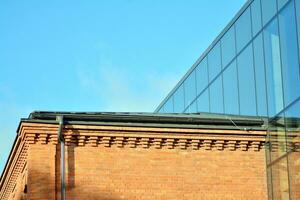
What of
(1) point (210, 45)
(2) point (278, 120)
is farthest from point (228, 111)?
(2) point (278, 120)

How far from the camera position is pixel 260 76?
28031 millimetres

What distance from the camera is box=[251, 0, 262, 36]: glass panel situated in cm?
2862

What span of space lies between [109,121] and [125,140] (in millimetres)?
712

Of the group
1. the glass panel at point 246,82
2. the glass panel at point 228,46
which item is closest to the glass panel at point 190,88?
the glass panel at point 228,46

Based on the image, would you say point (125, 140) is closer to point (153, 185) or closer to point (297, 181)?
point (153, 185)

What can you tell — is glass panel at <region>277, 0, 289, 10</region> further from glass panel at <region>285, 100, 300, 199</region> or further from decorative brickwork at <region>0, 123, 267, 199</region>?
decorative brickwork at <region>0, 123, 267, 199</region>

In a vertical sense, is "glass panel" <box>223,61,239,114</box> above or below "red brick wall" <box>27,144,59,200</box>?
above

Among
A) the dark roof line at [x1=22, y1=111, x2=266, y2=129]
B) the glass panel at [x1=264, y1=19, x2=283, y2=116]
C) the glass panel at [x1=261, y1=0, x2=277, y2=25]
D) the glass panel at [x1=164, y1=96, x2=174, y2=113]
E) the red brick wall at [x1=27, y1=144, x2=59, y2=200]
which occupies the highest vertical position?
the glass panel at [x1=164, y1=96, x2=174, y2=113]

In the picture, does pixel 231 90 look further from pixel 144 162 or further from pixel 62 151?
pixel 62 151

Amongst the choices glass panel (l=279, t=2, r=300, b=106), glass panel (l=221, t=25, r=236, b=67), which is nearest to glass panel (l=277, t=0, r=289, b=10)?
glass panel (l=279, t=2, r=300, b=106)

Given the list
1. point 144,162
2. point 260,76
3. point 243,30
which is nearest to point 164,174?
point 144,162

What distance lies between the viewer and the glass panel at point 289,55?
24797 mm

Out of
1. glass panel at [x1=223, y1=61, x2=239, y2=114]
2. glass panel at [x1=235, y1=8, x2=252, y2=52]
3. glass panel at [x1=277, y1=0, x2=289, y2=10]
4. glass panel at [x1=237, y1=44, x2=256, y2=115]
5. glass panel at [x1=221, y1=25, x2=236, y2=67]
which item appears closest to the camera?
glass panel at [x1=277, y1=0, x2=289, y2=10]

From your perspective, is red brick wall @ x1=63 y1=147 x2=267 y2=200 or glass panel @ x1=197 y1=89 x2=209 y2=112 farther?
glass panel @ x1=197 y1=89 x2=209 y2=112
